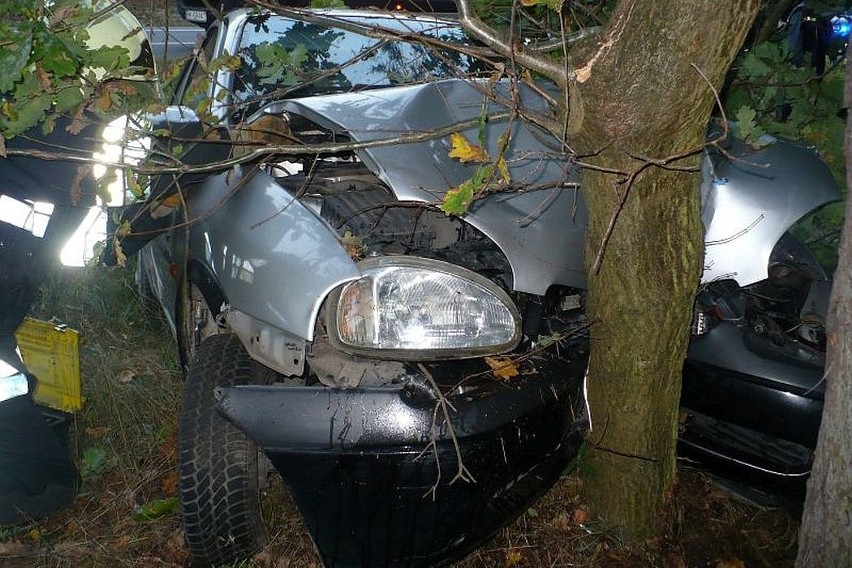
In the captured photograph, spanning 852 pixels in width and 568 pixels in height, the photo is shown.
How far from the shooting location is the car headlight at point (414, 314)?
6.80 feet

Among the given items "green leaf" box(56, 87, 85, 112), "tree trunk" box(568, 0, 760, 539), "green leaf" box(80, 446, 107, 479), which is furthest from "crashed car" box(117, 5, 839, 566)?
"green leaf" box(80, 446, 107, 479)

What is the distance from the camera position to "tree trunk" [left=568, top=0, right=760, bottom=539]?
1.91 m

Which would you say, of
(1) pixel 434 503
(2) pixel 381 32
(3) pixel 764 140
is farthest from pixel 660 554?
(2) pixel 381 32

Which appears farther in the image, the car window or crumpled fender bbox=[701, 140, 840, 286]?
the car window

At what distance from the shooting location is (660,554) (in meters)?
2.50

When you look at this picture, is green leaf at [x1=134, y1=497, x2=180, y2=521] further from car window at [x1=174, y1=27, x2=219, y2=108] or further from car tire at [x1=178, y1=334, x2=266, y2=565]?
car window at [x1=174, y1=27, x2=219, y2=108]

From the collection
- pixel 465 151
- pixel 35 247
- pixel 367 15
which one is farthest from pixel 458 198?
pixel 367 15

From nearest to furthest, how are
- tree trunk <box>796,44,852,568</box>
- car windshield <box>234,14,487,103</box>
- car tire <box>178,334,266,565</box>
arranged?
tree trunk <box>796,44,852,568</box>
car tire <box>178,334,266,565</box>
car windshield <box>234,14,487,103</box>

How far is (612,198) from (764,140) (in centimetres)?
96

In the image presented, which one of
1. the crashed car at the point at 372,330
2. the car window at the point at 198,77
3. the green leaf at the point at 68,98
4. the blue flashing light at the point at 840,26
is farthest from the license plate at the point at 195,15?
the blue flashing light at the point at 840,26

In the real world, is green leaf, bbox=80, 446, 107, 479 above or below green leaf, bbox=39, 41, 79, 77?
below

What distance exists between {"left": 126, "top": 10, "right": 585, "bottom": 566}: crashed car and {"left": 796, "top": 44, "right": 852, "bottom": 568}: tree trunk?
664 millimetres

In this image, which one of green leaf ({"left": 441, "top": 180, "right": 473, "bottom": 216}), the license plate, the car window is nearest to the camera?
green leaf ({"left": 441, "top": 180, "right": 473, "bottom": 216})

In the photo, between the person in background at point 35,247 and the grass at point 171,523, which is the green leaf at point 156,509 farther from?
the person in background at point 35,247
